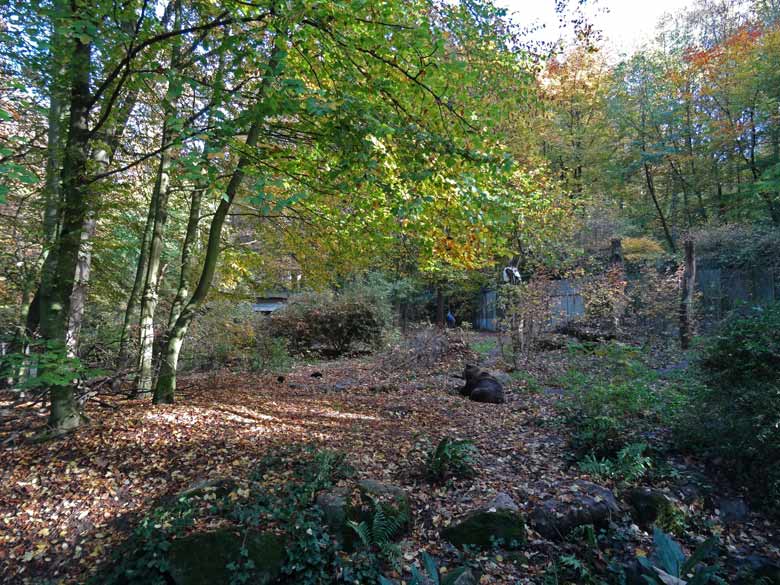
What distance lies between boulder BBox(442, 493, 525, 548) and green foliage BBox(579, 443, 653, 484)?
1047 millimetres

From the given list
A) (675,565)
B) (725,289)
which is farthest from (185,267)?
(725,289)

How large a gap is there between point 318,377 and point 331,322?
3.66 meters

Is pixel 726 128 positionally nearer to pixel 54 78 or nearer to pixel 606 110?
pixel 606 110

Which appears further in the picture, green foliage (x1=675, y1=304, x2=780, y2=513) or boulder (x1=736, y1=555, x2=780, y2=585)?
green foliage (x1=675, y1=304, x2=780, y2=513)

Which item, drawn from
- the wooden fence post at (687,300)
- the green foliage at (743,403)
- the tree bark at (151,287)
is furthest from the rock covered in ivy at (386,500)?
the wooden fence post at (687,300)

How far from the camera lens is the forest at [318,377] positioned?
129 inches

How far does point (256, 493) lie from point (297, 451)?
77 centimetres

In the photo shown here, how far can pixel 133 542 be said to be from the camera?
3236 millimetres

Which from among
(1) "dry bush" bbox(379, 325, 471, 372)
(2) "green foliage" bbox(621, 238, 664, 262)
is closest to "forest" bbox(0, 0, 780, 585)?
(1) "dry bush" bbox(379, 325, 471, 372)

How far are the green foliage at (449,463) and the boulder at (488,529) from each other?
584mm

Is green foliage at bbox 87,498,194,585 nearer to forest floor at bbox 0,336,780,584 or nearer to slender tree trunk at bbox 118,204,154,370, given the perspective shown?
forest floor at bbox 0,336,780,584

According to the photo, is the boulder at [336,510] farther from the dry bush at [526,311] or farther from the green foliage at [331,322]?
the green foliage at [331,322]

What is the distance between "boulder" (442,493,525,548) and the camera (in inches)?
130

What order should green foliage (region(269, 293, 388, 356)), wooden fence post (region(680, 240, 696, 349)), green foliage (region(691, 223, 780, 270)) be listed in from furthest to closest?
green foliage (region(269, 293, 388, 356)) < green foliage (region(691, 223, 780, 270)) < wooden fence post (region(680, 240, 696, 349))
